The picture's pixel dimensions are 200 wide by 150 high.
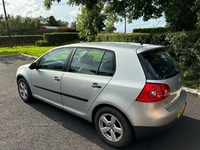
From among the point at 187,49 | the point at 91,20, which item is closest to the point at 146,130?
the point at 187,49

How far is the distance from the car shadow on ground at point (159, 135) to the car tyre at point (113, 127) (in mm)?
130

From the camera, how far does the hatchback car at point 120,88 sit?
2299mm

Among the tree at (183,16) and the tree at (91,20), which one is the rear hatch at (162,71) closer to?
the tree at (183,16)

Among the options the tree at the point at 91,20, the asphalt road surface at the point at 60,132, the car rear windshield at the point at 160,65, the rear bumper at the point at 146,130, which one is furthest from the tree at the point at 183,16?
the rear bumper at the point at 146,130

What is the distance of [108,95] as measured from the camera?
8.16 ft

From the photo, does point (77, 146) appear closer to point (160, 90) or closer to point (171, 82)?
point (160, 90)

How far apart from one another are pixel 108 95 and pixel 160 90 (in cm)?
70

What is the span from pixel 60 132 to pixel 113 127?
40.1 inches

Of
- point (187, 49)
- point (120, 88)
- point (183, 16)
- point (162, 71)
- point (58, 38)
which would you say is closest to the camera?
point (120, 88)

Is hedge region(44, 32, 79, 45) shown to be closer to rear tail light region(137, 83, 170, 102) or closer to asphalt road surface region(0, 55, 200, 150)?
asphalt road surface region(0, 55, 200, 150)

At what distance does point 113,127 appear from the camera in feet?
8.45

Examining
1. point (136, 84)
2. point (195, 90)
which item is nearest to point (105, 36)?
point (195, 90)

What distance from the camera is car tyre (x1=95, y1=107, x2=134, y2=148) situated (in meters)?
2.43

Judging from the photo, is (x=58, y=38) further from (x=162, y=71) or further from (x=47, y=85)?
(x=162, y=71)
